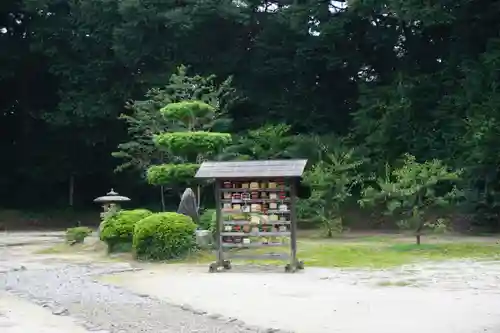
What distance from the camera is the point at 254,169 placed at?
1168 centimetres

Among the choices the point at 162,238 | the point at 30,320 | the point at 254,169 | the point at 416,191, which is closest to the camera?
the point at 30,320

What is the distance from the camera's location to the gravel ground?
6621 millimetres

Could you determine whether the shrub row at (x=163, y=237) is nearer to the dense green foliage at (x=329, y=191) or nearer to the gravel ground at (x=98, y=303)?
the gravel ground at (x=98, y=303)

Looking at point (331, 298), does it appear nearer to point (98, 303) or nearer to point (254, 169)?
point (98, 303)

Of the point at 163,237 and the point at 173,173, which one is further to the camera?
the point at 173,173

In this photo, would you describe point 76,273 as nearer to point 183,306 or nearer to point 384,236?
point 183,306

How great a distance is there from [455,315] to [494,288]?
7.28ft

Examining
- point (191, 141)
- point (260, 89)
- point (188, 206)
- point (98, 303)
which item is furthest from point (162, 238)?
point (260, 89)

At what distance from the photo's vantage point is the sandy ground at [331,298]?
6.56 meters

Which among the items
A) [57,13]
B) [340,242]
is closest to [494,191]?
[340,242]

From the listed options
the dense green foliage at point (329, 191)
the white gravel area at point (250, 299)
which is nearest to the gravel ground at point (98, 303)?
the white gravel area at point (250, 299)

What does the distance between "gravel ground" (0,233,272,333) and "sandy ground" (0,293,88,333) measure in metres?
0.12

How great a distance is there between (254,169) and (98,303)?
4.36m

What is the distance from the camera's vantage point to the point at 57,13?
26.0 m
